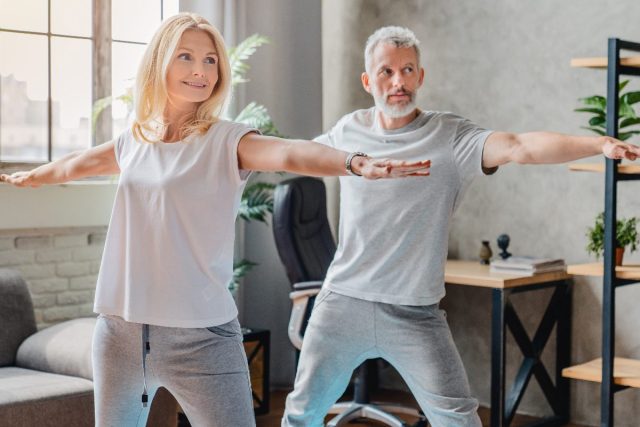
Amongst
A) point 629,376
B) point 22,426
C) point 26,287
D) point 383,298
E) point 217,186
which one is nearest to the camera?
point 217,186

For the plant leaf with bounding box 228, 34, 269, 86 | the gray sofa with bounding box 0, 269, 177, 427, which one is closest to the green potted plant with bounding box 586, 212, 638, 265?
the plant leaf with bounding box 228, 34, 269, 86

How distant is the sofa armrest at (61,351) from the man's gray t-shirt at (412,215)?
137 centimetres

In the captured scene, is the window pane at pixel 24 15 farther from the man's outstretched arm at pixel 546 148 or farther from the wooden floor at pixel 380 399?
the man's outstretched arm at pixel 546 148

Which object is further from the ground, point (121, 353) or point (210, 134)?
point (210, 134)

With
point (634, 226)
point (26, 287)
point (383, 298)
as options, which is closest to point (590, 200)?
point (634, 226)

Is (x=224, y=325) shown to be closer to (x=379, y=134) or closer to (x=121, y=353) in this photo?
(x=121, y=353)

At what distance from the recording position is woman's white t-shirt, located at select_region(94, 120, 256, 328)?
7.18 ft

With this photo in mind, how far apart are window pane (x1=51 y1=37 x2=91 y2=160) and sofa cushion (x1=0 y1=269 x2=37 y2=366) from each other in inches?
32.6

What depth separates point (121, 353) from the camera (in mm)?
2213

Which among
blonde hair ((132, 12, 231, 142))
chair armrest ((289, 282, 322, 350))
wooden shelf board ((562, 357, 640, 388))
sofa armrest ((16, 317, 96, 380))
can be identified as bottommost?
wooden shelf board ((562, 357, 640, 388))

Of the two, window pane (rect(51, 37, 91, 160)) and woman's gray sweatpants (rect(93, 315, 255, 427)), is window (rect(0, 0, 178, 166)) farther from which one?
woman's gray sweatpants (rect(93, 315, 255, 427))

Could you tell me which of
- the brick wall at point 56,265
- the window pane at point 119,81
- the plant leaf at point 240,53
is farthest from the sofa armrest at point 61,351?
the plant leaf at point 240,53

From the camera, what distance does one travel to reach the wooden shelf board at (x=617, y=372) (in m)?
3.86

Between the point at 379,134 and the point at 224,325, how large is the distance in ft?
3.28
